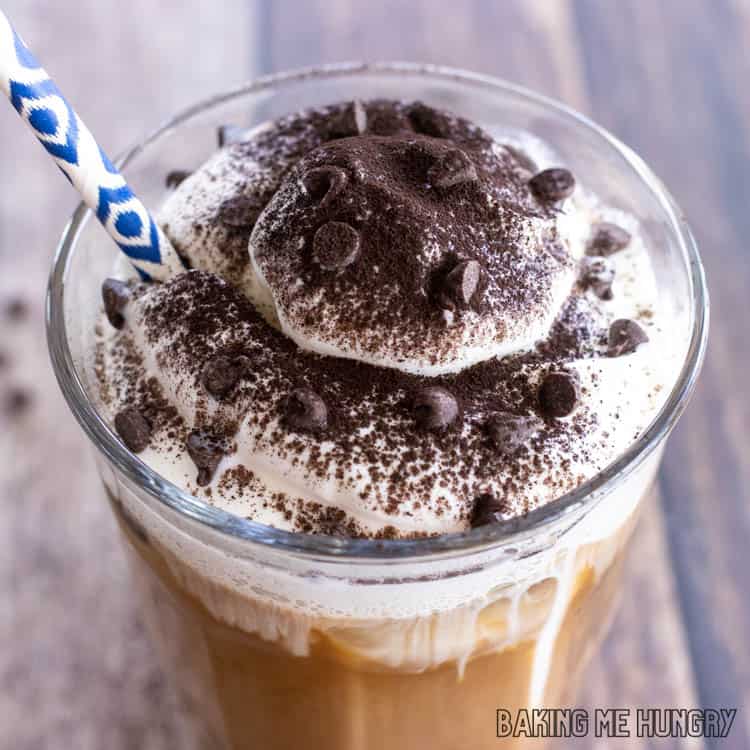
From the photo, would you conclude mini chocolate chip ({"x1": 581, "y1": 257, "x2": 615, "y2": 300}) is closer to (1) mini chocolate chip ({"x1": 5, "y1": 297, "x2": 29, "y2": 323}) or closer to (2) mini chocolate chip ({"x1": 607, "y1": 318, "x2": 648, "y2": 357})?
(2) mini chocolate chip ({"x1": 607, "y1": 318, "x2": 648, "y2": 357})

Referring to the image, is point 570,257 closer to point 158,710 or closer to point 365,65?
point 365,65

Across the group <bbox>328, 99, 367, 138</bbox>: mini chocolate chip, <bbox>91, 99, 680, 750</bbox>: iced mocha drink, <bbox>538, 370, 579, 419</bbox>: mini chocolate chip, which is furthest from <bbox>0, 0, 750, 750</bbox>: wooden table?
<bbox>328, 99, 367, 138</bbox>: mini chocolate chip

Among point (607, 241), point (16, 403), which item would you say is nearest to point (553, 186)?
point (607, 241)

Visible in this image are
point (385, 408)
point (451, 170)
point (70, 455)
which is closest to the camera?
point (385, 408)

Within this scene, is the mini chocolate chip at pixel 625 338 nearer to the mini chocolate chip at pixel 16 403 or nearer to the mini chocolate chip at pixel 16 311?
the mini chocolate chip at pixel 16 403

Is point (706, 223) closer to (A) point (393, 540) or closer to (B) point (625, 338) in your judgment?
(B) point (625, 338)

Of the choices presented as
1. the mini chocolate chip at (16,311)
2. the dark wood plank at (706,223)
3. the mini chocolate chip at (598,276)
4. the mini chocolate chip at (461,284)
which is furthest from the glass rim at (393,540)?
the mini chocolate chip at (16,311)

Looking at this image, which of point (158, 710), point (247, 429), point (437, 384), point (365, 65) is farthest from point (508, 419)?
point (158, 710)
